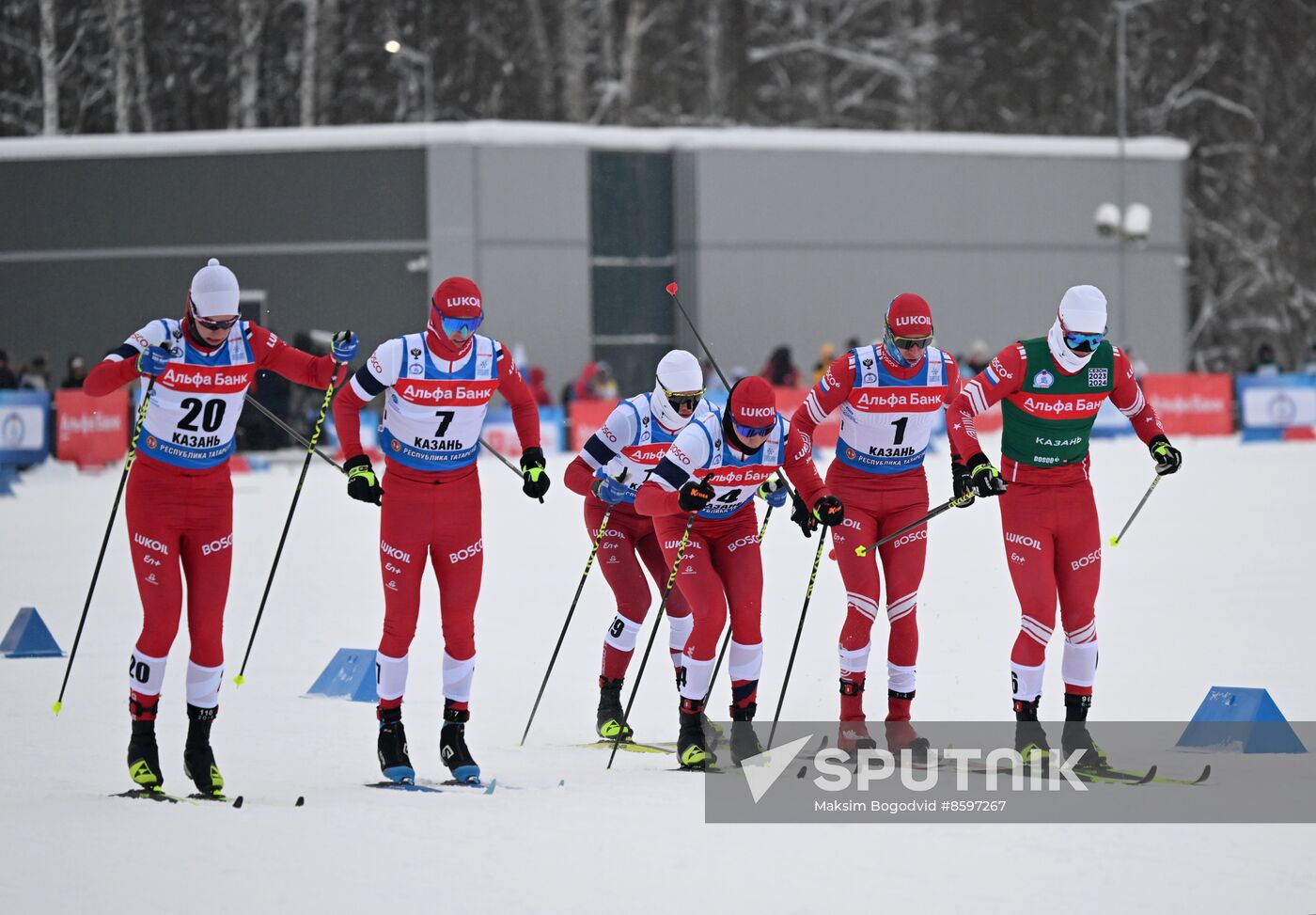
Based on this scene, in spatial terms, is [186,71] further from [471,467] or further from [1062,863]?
[1062,863]

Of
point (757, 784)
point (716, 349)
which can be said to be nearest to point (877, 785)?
point (757, 784)

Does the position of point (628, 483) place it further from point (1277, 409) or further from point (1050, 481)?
point (1277, 409)

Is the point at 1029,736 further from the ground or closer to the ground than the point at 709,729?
further from the ground

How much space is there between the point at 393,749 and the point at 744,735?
1.61 meters

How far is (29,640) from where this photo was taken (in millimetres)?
11156

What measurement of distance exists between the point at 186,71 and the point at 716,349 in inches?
649

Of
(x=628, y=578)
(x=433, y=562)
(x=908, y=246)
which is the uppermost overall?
(x=908, y=246)

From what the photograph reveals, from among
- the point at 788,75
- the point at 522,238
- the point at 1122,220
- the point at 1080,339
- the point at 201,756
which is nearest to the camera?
the point at 201,756

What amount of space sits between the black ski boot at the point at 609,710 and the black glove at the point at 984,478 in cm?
207

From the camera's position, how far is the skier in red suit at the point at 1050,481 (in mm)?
8227

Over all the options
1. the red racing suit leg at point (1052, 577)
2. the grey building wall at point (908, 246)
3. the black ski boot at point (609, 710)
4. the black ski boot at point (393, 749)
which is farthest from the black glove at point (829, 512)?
the grey building wall at point (908, 246)

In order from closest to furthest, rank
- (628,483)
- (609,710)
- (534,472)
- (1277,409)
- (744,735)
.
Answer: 1. (534,472)
2. (744,735)
3. (609,710)
4. (628,483)
5. (1277,409)

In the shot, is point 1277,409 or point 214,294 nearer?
point 214,294
